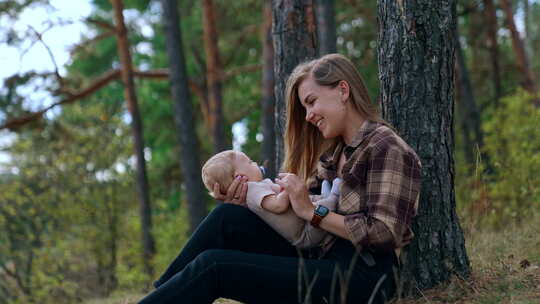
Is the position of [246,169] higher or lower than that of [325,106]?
lower

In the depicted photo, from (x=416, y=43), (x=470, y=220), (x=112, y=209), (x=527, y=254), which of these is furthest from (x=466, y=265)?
(x=112, y=209)

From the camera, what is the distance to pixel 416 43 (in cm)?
369

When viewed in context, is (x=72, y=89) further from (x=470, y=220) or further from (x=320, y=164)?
(x=320, y=164)

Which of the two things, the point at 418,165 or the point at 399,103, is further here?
the point at 399,103

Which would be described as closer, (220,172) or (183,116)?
(220,172)

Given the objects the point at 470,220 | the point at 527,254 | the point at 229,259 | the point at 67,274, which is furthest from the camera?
the point at 67,274

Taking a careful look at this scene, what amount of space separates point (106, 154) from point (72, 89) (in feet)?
4.59

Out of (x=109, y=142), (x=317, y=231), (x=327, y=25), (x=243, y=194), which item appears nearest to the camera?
(x=317, y=231)

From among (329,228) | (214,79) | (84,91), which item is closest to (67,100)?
(84,91)

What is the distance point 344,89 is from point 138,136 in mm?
8853

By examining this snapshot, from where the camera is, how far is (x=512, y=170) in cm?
749

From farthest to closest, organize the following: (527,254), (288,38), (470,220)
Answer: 1. (470,220)
2. (288,38)
3. (527,254)

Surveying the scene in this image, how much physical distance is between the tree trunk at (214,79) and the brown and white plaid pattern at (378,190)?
878cm

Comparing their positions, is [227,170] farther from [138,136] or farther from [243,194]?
[138,136]
